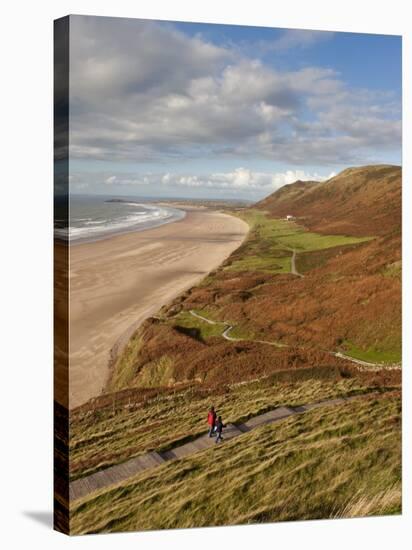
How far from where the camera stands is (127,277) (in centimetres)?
1501

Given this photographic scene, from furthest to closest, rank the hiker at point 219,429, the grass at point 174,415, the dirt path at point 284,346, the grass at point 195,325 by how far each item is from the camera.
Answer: the dirt path at point 284,346, the grass at point 195,325, the hiker at point 219,429, the grass at point 174,415

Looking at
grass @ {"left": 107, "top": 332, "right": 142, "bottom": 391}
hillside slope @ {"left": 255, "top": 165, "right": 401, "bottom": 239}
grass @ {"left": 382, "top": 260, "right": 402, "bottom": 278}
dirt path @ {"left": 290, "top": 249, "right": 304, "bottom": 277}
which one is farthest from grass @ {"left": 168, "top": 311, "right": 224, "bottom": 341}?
grass @ {"left": 382, "top": 260, "right": 402, "bottom": 278}

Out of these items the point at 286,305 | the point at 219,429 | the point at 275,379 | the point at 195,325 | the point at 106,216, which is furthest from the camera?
the point at 286,305

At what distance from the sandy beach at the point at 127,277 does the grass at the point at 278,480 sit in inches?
87.0

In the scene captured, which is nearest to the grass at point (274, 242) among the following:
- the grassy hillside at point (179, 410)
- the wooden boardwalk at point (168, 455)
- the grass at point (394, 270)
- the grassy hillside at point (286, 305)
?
the grassy hillside at point (286, 305)

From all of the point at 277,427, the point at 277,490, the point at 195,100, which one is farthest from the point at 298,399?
the point at 195,100

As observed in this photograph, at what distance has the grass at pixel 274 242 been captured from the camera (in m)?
16.5

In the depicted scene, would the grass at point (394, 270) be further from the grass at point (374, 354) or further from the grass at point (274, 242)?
the grass at point (374, 354)

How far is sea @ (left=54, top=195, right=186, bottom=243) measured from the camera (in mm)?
14039

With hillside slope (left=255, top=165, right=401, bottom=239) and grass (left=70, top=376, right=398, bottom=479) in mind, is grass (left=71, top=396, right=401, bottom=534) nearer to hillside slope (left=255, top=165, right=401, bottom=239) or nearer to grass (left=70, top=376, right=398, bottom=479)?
grass (left=70, top=376, right=398, bottom=479)

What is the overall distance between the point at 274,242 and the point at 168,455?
208 inches

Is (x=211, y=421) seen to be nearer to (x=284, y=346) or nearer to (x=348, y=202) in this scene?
(x=284, y=346)

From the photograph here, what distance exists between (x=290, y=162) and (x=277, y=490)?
689cm

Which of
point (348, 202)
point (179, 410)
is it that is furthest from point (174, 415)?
point (348, 202)
